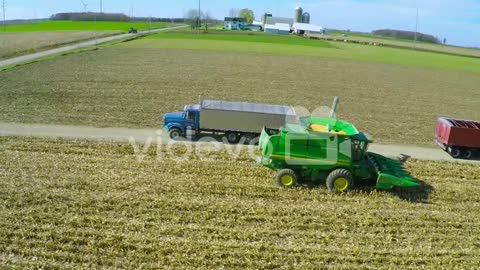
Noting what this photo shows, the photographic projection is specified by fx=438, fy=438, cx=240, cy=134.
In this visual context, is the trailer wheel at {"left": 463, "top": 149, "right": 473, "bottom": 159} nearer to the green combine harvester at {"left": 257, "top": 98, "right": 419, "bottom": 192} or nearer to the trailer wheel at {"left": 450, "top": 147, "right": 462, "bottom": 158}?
the trailer wheel at {"left": 450, "top": 147, "right": 462, "bottom": 158}

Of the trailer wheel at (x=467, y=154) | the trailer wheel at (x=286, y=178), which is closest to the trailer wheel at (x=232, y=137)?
the trailer wheel at (x=286, y=178)

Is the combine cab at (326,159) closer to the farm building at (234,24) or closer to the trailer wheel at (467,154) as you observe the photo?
the trailer wheel at (467,154)

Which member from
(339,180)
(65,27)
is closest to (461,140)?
(339,180)

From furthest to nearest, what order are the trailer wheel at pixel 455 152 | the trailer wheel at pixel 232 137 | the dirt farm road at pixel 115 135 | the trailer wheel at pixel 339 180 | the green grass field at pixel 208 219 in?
the trailer wheel at pixel 232 137 < the trailer wheel at pixel 455 152 < the dirt farm road at pixel 115 135 < the trailer wheel at pixel 339 180 < the green grass field at pixel 208 219

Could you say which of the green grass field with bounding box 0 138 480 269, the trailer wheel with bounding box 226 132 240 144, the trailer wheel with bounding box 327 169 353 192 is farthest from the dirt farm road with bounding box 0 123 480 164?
the trailer wheel with bounding box 327 169 353 192

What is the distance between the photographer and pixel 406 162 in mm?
17875

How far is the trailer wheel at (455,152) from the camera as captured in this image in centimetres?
1917

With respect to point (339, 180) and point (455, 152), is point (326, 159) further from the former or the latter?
point (455, 152)

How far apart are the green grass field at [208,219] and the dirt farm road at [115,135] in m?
2.81

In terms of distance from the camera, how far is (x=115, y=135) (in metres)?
19.5

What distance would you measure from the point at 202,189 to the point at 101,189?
9.86 feet

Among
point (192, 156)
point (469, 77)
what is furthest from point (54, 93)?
point (469, 77)

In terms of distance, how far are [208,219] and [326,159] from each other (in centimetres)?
455

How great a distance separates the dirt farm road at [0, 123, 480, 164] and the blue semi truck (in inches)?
36.7
